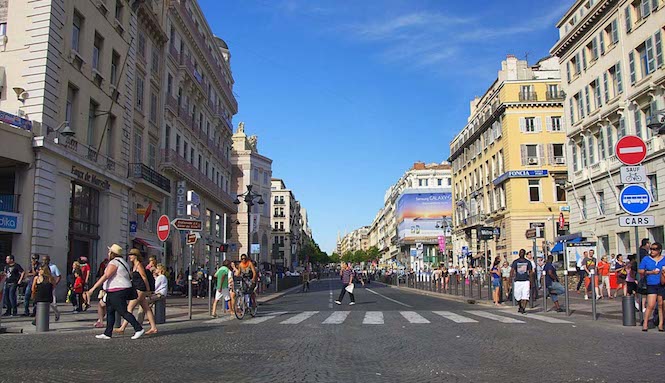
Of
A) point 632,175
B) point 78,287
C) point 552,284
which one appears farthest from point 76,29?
point 632,175

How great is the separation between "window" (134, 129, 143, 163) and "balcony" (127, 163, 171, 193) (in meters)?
0.73

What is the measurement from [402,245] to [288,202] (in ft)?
99.6

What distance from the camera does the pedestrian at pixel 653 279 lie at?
11203 millimetres

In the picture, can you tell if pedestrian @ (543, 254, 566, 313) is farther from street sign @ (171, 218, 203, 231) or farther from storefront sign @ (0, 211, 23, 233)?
storefront sign @ (0, 211, 23, 233)

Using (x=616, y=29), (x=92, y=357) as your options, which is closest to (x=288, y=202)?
(x=616, y=29)

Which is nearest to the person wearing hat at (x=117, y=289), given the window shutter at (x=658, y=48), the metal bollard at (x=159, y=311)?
the metal bollard at (x=159, y=311)

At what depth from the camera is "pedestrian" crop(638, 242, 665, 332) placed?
1120 cm

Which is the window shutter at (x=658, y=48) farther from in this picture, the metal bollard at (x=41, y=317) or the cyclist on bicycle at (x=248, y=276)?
the metal bollard at (x=41, y=317)

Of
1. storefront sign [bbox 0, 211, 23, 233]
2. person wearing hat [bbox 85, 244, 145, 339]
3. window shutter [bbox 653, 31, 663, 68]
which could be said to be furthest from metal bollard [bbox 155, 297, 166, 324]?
window shutter [bbox 653, 31, 663, 68]

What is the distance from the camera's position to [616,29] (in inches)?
1250

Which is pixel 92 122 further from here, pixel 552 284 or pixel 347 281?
pixel 552 284

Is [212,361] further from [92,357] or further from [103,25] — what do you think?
[103,25]

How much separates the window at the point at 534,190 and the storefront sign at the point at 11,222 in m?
40.9

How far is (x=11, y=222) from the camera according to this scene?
18.8m
